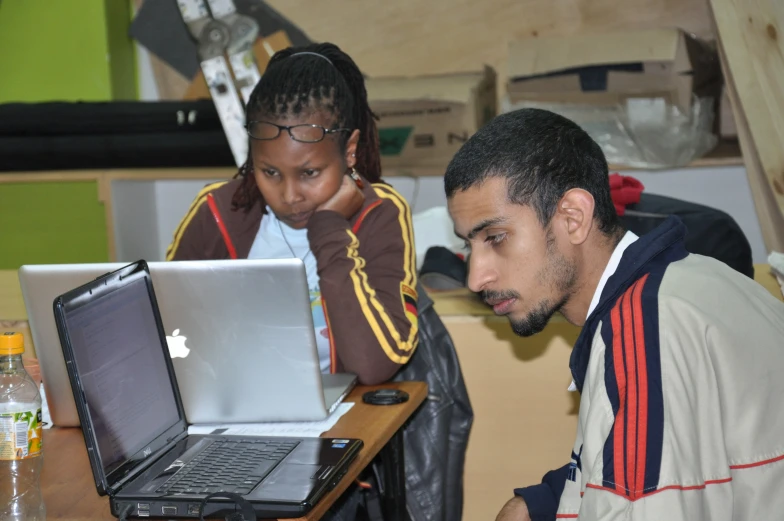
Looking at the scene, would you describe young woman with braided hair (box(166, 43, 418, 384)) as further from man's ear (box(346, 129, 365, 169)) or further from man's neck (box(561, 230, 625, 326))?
man's neck (box(561, 230, 625, 326))

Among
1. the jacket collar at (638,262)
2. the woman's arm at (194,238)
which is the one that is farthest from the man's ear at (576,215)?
the woman's arm at (194,238)

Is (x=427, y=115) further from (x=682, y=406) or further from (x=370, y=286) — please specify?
(x=682, y=406)

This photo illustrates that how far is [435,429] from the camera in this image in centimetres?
183

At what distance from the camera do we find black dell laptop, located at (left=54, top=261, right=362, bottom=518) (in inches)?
43.9

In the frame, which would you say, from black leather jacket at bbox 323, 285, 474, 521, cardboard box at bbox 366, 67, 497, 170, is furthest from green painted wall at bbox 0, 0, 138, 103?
black leather jacket at bbox 323, 285, 474, 521

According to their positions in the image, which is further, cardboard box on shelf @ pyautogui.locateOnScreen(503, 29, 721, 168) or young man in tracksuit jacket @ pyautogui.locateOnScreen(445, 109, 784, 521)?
cardboard box on shelf @ pyautogui.locateOnScreen(503, 29, 721, 168)

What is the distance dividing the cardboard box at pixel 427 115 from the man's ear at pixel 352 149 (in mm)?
1074

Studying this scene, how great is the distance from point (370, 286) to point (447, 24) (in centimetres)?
185

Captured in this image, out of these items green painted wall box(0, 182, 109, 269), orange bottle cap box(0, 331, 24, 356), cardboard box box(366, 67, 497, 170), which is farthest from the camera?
green painted wall box(0, 182, 109, 269)

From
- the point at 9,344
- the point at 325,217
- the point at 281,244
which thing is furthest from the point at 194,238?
the point at 9,344

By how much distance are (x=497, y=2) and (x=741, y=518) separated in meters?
2.61

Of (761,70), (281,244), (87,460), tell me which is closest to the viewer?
(87,460)

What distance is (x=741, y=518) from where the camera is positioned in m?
0.97

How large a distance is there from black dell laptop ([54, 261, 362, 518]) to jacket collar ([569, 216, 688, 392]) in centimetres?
38
